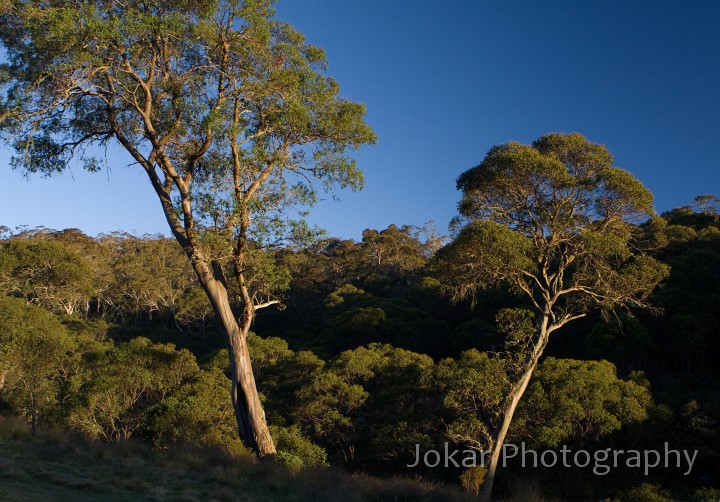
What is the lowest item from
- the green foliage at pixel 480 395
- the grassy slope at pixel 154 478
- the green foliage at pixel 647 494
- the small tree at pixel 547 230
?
the green foliage at pixel 647 494

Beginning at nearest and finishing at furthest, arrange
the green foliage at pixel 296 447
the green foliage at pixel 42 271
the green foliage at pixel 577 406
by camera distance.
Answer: the green foliage at pixel 296 447, the green foliage at pixel 577 406, the green foliage at pixel 42 271

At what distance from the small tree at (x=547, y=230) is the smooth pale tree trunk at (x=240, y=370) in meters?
5.60

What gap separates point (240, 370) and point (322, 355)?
897 inches

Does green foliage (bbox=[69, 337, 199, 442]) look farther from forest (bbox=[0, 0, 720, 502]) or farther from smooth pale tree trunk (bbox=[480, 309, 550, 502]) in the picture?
smooth pale tree trunk (bbox=[480, 309, 550, 502])

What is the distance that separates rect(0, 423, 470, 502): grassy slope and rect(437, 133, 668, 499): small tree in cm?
494

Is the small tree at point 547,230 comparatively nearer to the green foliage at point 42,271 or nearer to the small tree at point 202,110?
the small tree at point 202,110

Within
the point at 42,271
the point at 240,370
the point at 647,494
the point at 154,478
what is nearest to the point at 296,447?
the point at 240,370

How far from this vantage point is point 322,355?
31203mm

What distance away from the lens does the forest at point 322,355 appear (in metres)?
8.74

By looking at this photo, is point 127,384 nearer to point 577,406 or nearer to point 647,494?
point 577,406

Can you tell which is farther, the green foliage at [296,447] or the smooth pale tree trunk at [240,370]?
the green foliage at [296,447]

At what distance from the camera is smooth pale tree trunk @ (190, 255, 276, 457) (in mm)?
8719

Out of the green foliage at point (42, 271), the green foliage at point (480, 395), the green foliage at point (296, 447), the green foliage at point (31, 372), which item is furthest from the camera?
the green foliage at point (42, 271)

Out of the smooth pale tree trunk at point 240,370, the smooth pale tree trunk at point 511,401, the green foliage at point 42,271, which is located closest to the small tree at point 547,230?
the smooth pale tree trunk at point 511,401
